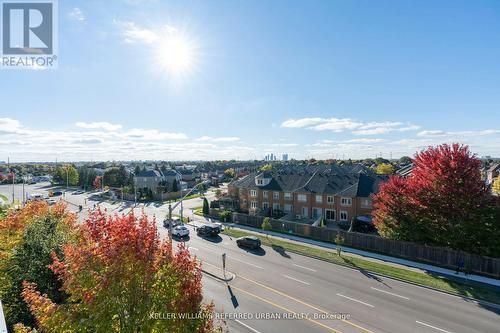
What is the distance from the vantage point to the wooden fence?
82.5ft

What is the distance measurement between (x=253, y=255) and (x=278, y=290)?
30.4ft

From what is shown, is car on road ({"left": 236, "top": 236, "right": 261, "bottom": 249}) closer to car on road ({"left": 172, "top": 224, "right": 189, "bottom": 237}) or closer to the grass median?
the grass median

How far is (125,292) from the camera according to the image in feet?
27.2

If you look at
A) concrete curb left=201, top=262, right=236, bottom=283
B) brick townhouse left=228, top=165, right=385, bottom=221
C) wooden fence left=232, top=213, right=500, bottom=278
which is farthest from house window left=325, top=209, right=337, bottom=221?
concrete curb left=201, top=262, right=236, bottom=283

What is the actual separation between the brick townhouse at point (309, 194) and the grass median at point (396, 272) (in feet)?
45.8

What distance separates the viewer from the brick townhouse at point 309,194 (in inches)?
1747

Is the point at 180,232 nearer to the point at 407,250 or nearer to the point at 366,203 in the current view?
the point at 407,250

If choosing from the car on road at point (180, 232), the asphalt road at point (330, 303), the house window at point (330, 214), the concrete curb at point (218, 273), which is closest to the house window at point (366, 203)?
the house window at point (330, 214)

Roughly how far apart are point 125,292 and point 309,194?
4227 cm

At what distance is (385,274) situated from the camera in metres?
25.1

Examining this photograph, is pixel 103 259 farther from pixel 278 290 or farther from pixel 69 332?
pixel 278 290

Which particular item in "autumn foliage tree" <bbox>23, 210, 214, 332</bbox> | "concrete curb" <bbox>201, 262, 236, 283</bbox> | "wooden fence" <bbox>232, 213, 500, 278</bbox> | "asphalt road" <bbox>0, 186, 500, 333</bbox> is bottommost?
"concrete curb" <bbox>201, 262, 236, 283</bbox>

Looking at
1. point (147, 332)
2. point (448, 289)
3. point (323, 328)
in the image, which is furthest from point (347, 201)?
point (147, 332)

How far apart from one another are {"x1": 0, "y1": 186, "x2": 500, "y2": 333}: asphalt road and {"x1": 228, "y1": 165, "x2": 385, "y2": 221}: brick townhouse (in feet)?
61.5
